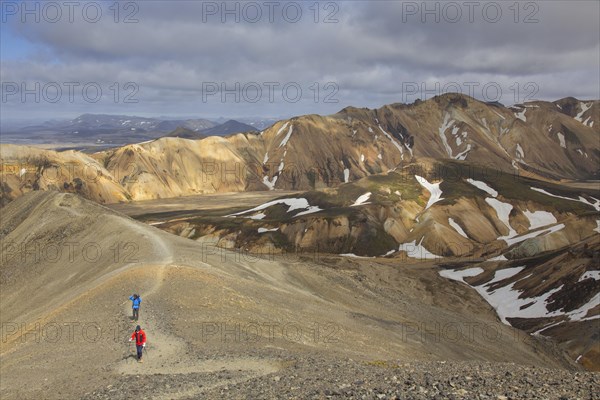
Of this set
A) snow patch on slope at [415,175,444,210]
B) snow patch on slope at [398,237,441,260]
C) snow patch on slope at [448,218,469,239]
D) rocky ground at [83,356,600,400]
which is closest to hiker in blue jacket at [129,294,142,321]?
rocky ground at [83,356,600,400]

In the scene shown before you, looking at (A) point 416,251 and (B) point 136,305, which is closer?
(B) point 136,305

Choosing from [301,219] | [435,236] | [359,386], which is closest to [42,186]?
[301,219]

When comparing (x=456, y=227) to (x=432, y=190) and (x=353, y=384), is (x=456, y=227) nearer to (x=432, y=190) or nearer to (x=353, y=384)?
(x=432, y=190)

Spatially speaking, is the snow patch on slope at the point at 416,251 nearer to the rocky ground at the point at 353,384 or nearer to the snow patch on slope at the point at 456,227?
the snow patch on slope at the point at 456,227

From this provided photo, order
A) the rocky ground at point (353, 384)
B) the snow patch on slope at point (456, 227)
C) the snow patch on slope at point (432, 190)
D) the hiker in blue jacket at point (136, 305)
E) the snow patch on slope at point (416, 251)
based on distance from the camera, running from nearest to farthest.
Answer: the rocky ground at point (353, 384) → the hiker in blue jacket at point (136, 305) → the snow patch on slope at point (416, 251) → the snow patch on slope at point (456, 227) → the snow patch on slope at point (432, 190)

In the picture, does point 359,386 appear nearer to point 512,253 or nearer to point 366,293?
point 366,293

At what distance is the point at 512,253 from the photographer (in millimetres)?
106188

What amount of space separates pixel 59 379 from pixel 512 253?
9828cm

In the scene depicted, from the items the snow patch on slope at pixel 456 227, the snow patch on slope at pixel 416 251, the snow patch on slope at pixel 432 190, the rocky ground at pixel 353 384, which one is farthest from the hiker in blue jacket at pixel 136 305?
the snow patch on slope at pixel 432 190

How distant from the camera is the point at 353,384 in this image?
783 inches

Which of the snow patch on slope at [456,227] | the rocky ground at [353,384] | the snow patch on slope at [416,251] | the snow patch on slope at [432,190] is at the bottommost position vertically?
the snow patch on slope at [416,251]

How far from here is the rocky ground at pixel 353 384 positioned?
57.7 feet

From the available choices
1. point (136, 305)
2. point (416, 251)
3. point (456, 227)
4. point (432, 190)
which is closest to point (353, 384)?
point (136, 305)

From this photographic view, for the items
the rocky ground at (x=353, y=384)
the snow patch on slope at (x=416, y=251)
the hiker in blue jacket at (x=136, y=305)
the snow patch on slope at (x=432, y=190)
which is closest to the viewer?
the rocky ground at (x=353, y=384)
